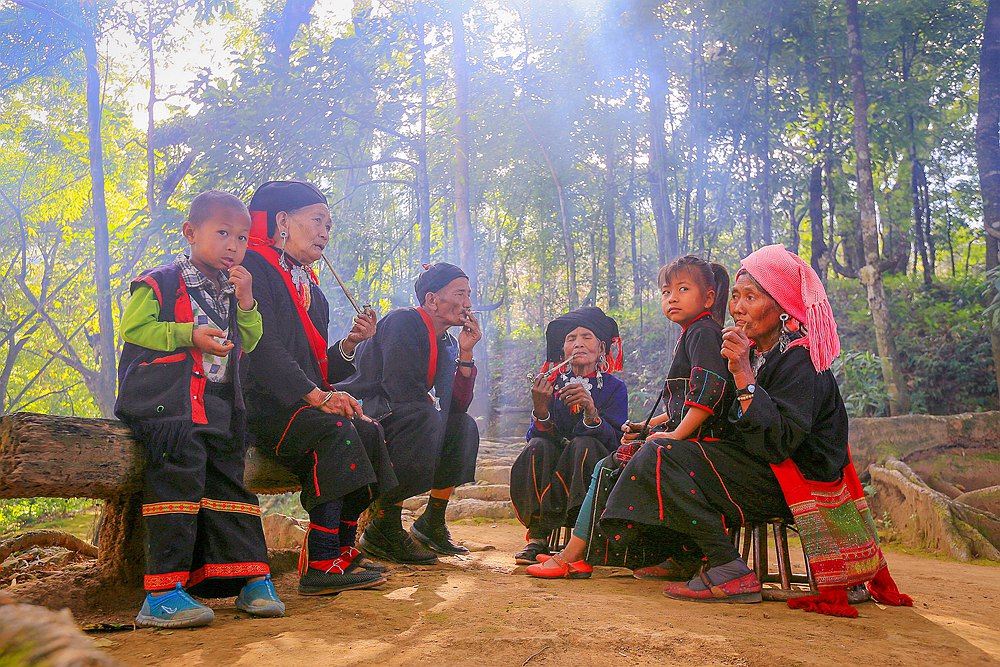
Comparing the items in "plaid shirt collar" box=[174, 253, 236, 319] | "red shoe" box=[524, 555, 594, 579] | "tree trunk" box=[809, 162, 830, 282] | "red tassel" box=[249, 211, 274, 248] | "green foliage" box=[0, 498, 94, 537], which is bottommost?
"green foliage" box=[0, 498, 94, 537]

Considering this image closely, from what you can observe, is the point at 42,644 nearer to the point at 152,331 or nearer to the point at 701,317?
the point at 152,331

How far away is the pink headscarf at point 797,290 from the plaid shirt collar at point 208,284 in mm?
2283

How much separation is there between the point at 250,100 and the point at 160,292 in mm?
9974

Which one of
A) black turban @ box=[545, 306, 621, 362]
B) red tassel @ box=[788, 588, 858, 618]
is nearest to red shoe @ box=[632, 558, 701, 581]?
red tassel @ box=[788, 588, 858, 618]

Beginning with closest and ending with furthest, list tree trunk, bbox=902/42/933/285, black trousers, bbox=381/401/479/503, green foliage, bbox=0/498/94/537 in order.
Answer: black trousers, bbox=381/401/479/503 → tree trunk, bbox=902/42/933/285 → green foliage, bbox=0/498/94/537

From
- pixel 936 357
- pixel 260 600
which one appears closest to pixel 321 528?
pixel 260 600

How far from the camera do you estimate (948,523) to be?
19.3 feet

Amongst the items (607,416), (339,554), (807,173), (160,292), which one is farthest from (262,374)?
(807,173)

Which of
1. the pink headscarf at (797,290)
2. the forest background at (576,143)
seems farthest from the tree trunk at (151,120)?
the pink headscarf at (797,290)

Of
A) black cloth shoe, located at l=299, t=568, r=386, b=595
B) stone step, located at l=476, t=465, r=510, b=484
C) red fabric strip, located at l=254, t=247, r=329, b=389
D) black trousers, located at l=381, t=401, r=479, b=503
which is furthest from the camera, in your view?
stone step, located at l=476, t=465, r=510, b=484

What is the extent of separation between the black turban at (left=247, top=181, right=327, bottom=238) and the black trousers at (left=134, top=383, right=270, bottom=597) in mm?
1036

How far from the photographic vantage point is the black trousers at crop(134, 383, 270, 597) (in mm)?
Answer: 2971

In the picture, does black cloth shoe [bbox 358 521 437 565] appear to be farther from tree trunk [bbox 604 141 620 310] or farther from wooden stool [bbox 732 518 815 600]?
tree trunk [bbox 604 141 620 310]

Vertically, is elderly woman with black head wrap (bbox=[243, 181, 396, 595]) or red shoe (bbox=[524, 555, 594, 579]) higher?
elderly woman with black head wrap (bbox=[243, 181, 396, 595])
